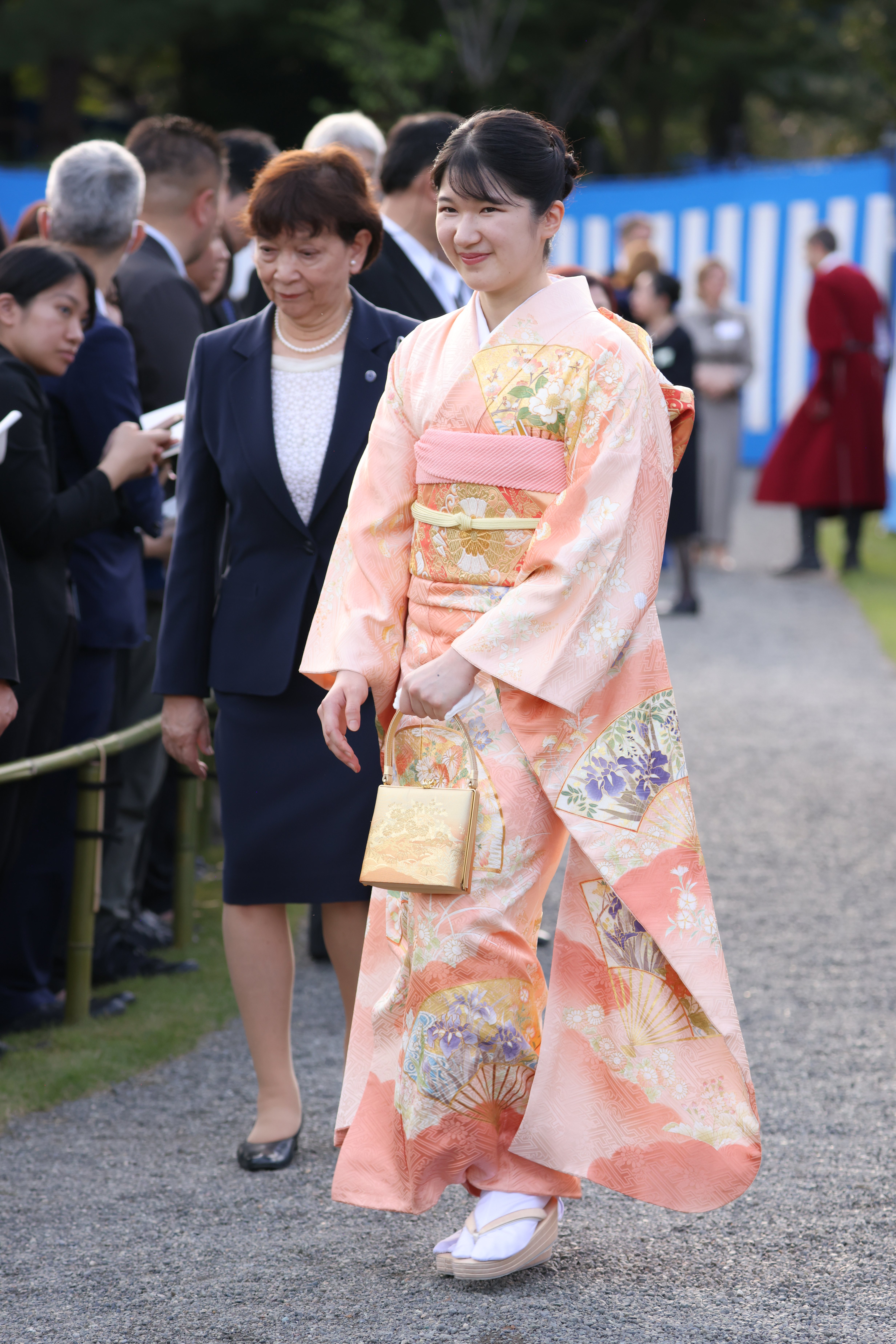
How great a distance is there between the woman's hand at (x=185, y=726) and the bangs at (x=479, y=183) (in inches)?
42.5

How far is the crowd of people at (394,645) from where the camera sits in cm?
224

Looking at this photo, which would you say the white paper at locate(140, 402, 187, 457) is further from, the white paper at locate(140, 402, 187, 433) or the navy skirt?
the navy skirt

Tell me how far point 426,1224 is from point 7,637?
4.32 ft

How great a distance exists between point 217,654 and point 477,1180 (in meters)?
1.04

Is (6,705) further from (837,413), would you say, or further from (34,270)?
(837,413)

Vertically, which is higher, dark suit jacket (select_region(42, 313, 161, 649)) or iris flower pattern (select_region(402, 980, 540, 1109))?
dark suit jacket (select_region(42, 313, 161, 649))

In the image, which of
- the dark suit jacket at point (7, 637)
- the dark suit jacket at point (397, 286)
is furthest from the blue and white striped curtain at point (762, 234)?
the dark suit jacket at point (7, 637)

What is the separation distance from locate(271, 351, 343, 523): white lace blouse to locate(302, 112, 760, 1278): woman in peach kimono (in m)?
0.49

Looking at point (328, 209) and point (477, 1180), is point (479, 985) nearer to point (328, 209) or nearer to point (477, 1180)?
point (477, 1180)

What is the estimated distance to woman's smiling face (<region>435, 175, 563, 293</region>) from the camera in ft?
7.43

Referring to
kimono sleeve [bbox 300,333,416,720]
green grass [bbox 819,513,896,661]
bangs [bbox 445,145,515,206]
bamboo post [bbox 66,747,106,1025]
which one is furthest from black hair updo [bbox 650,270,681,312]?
bangs [bbox 445,145,515,206]

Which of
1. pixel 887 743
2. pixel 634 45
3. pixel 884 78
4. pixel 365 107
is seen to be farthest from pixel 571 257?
pixel 887 743

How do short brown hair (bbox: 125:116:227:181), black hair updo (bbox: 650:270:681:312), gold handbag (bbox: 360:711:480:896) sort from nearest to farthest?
1. gold handbag (bbox: 360:711:480:896)
2. short brown hair (bbox: 125:116:227:181)
3. black hair updo (bbox: 650:270:681:312)

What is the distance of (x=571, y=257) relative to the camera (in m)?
16.8
